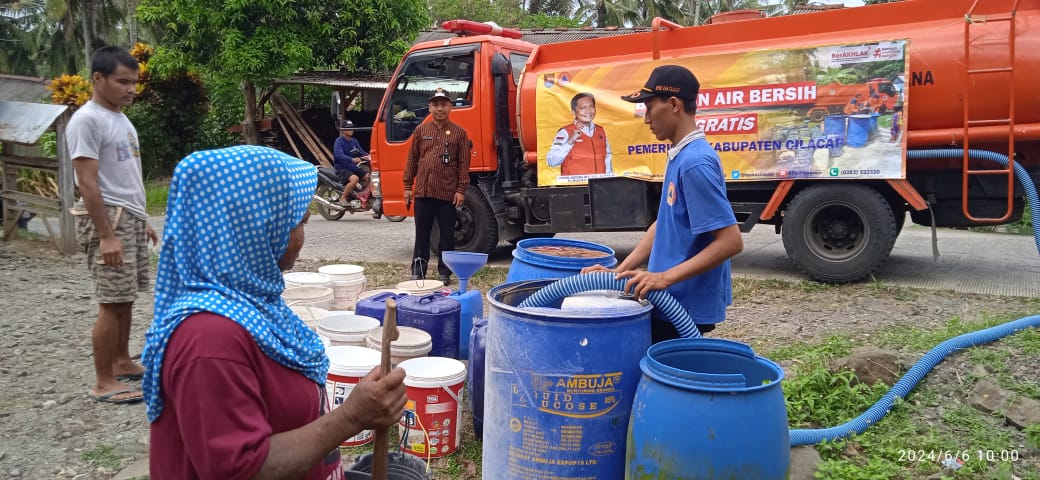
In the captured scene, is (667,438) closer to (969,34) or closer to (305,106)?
(969,34)

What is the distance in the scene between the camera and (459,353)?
402 centimetres

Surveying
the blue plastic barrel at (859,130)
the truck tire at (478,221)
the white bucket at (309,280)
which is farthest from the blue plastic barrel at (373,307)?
the blue plastic barrel at (859,130)

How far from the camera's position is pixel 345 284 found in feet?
16.2

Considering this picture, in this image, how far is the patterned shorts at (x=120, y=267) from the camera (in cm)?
391

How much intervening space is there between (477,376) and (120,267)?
209 centimetres

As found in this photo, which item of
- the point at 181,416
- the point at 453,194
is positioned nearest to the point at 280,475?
the point at 181,416

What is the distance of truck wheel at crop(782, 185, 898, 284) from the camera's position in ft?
20.5

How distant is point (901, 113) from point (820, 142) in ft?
2.14

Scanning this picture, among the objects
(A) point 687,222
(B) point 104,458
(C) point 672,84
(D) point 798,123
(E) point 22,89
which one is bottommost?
(B) point 104,458

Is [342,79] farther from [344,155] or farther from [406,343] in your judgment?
[406,343]

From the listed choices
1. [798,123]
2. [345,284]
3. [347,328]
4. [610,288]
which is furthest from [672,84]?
[798,123]

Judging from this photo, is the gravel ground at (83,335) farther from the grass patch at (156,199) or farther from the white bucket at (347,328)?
the grass patch at (156,199)
